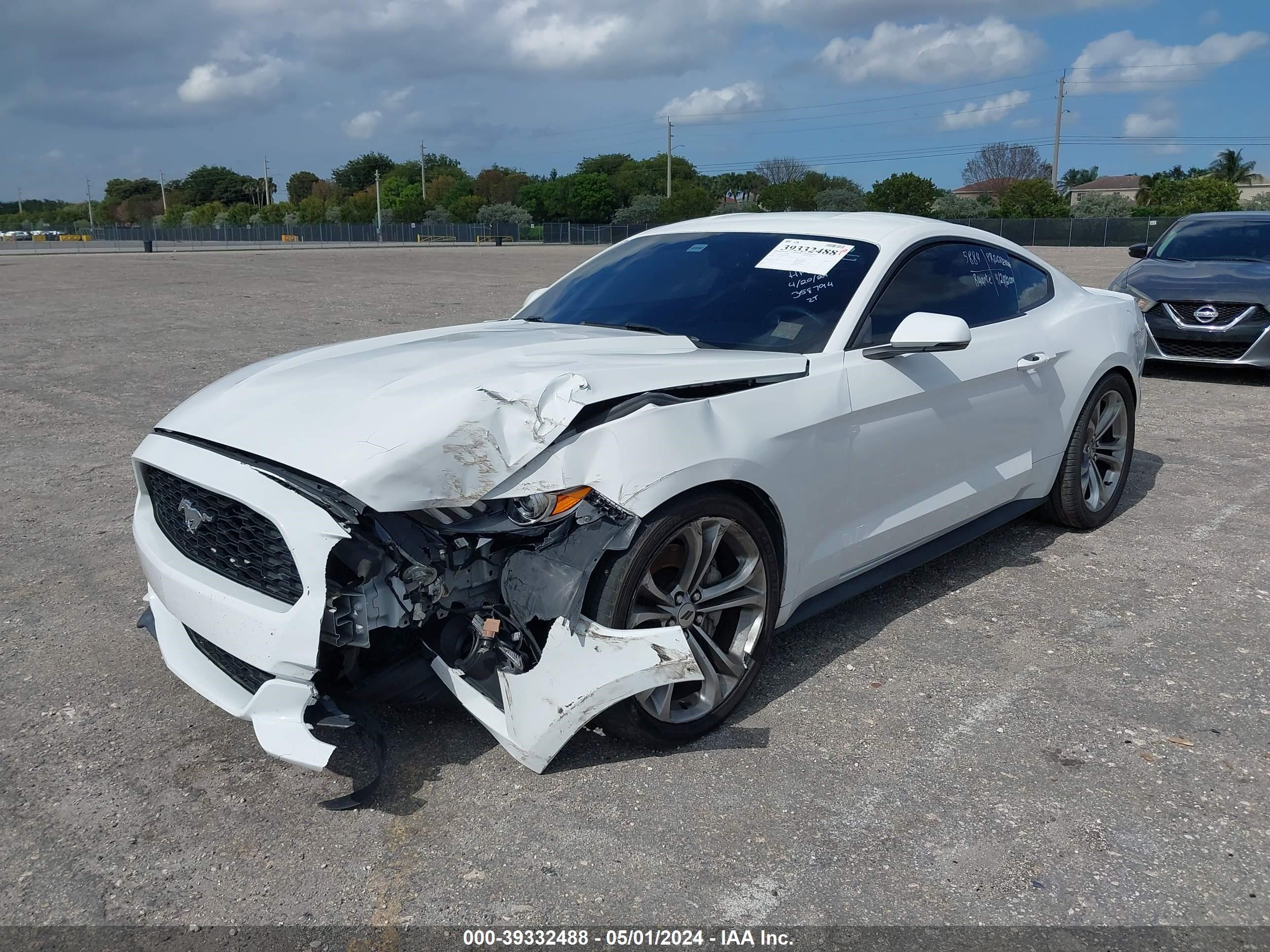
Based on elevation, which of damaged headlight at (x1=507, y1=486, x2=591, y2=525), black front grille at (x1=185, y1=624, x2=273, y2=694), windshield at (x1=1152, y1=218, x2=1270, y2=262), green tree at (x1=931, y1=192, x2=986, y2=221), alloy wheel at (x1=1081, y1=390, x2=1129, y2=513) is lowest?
black front grille at (x1=185, y1=624, x2=273, y2=694)

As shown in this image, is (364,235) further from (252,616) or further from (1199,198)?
(252,616)

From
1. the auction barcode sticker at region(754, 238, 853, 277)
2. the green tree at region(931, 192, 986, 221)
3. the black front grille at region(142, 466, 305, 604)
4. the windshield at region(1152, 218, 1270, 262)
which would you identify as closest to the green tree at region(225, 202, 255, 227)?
the green tree at region(931, 192, 986, 221)

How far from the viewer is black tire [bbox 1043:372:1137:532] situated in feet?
16.3

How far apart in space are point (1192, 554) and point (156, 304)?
15312 millimetres

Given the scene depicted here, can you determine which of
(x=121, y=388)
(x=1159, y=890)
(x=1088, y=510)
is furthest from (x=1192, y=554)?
(x=121, y=388)

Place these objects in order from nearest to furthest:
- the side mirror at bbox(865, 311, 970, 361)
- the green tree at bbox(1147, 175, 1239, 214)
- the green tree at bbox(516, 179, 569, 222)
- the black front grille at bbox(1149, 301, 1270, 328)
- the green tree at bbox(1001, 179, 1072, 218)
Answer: the side mirror at bbox(865, 311, 970, 361)
the black front grille at bbox(1149, 301, 1270, 328)
the green tree at bbox(1001, 179, 1072, 218)
the green tree at bbox(1147, 175, 1239, 214)
the green tree at bbox(516, 179, 569, 222)

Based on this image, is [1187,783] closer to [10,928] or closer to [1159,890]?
[1159,890]

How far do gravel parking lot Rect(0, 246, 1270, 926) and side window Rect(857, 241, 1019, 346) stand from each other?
1.18 metres

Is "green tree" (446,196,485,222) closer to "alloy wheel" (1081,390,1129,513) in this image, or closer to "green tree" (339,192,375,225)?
"green tree" (339,192,375,225)

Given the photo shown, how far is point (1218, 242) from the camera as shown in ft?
34.2

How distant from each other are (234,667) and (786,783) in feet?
5.42

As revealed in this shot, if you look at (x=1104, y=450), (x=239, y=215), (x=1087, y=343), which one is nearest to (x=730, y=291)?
(x=1087, y=343)

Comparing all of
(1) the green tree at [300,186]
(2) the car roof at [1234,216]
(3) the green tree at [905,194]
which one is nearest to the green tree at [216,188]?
(1) the green tree at [300,186]

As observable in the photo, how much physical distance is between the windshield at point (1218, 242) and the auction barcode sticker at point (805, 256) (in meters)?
7.82
